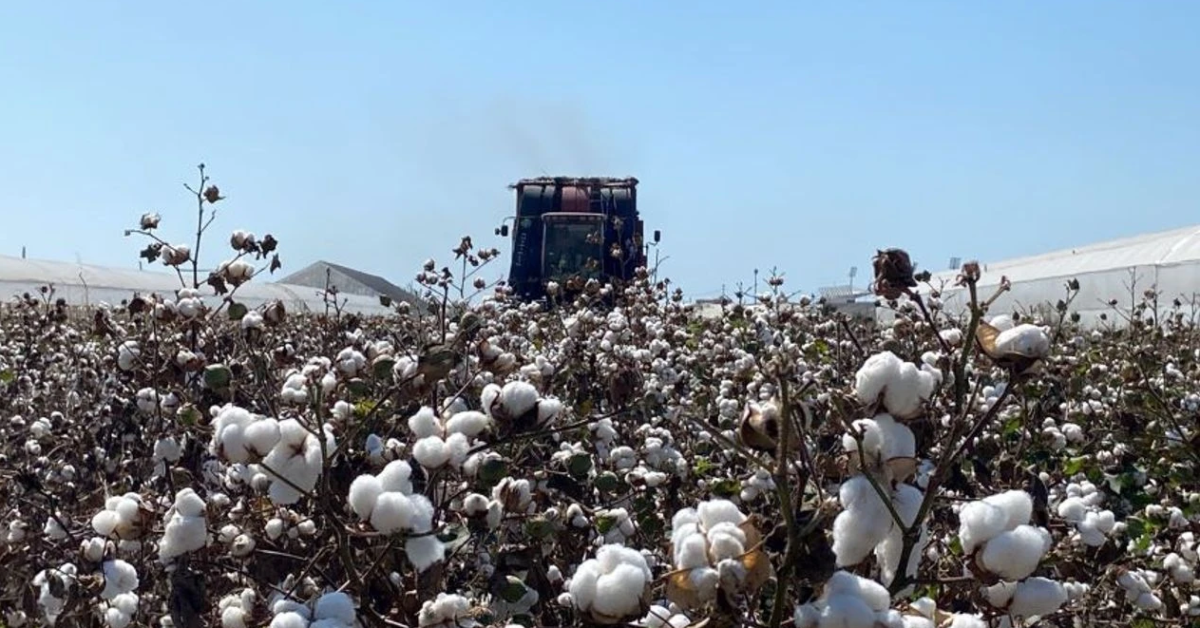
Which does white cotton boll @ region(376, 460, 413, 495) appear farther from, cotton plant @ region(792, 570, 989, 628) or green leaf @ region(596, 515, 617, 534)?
green leaf @ region(596, 515, 617, 534)

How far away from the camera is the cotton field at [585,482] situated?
1.28m

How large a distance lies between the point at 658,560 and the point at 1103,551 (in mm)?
761

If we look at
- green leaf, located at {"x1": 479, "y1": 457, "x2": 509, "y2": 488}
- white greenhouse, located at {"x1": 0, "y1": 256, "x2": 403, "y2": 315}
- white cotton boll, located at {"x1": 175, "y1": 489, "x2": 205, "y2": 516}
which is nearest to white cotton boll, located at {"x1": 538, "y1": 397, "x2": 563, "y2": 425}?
green leaf, located at {"x1": 479, "y1": 457, "x2": 509, "y2": 488}

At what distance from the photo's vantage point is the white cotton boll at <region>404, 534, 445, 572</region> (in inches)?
61.1

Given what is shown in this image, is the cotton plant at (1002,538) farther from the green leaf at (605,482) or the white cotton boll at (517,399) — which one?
the green leaf at (605,482)

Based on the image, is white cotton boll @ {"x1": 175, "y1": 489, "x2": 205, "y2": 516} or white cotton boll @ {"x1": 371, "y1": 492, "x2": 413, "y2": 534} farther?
white cotton boll @ {"x1": 175, "y1": 489, "x2": 205, "y2": 516}

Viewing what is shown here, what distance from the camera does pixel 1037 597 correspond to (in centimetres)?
139

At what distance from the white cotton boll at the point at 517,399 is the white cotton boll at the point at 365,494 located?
313 mm

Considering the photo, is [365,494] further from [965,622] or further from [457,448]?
[965,622]

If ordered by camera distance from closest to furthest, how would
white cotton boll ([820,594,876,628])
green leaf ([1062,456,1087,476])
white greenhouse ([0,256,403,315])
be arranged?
1. white cotton boll ([820,594,876,628])
2. green leaf ([1062,456,1087,476])
3. white greenhouse ([0,256,403,315])

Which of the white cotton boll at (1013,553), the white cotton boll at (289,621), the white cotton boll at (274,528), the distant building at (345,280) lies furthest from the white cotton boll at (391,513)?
the distant building at (345,280)

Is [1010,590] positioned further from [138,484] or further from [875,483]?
[138,484]

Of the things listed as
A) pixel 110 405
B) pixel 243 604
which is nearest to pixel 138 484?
pixel 110 405

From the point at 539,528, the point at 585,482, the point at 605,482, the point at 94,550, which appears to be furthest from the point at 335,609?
the point at 585,482
